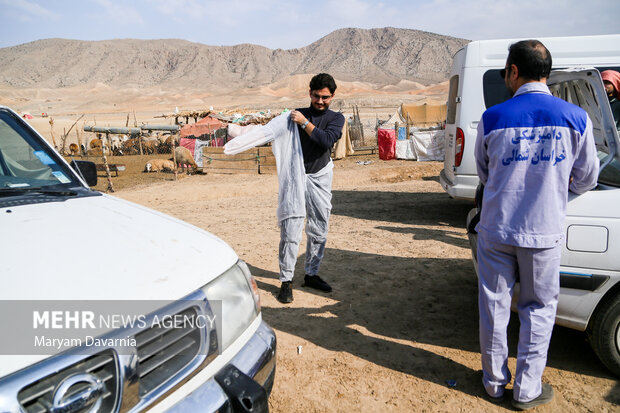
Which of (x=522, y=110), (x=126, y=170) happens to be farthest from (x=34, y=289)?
(x=126, y=170)

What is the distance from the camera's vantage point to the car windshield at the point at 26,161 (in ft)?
7.80

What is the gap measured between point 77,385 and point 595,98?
3285 millimetres

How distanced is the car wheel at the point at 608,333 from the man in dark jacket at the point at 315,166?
2248mm

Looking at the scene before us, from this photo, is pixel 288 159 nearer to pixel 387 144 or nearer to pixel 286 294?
pixel 286 294

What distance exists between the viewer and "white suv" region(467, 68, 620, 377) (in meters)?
2.43

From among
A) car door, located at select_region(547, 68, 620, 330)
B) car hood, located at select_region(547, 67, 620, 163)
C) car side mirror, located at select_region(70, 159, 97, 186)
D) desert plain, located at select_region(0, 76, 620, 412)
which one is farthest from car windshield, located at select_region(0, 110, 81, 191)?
car hood, located at select_region(547, 67, 620, 163)

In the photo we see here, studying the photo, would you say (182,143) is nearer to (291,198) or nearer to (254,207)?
(254,207)

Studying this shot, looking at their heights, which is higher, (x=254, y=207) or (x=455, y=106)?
(x=455, y=106)

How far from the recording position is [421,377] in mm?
2762

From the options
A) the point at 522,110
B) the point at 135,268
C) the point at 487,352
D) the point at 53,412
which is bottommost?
the point at 487,352

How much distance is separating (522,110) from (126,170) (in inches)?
702

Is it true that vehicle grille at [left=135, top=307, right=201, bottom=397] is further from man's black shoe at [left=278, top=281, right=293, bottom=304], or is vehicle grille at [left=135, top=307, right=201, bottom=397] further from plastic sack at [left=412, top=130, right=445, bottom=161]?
plastic sack at [left=412, top=130, right=445, bottom=161]

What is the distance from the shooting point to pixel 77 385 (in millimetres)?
1156

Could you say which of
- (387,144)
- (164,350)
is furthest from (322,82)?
(387,144)
